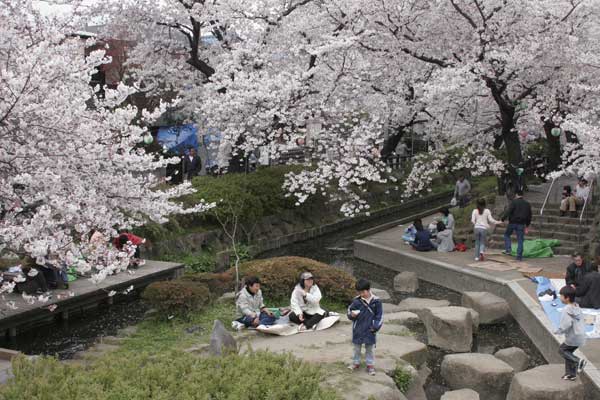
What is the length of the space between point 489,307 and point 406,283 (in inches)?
133

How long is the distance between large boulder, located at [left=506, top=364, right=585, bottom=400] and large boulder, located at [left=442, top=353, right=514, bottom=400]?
47cm


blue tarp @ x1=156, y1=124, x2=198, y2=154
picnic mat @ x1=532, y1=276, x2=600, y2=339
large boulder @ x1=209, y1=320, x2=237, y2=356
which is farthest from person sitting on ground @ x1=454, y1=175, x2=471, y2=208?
large boulder @ x1=209, y1=320, x2=237, y2=356

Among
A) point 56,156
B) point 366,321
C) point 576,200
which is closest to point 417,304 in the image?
point 366,321

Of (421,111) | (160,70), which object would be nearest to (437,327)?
(421,111)

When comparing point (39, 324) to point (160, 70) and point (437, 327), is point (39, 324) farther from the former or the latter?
point (160, 70)

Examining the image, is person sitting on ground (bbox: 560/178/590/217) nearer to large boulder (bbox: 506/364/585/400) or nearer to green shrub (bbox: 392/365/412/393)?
large boulder (bbox: 506/364/585/400)

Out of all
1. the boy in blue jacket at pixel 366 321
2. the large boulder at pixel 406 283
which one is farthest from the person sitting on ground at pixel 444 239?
the boy in blue jacket at pixel 366 321

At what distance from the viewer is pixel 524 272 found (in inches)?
652

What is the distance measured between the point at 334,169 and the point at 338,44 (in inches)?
178

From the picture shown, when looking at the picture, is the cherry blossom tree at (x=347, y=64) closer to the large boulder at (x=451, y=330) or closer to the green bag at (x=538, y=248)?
the green bag at (x=538, y=248)

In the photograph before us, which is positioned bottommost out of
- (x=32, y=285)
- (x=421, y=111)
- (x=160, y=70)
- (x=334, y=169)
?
(x=32, y=285)

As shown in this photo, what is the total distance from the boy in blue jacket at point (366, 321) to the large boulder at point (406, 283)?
8045 millimetres

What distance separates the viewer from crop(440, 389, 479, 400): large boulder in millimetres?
9914

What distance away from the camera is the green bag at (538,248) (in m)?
18.4
